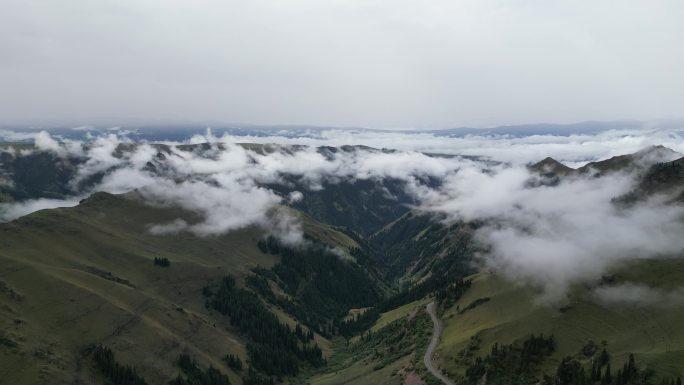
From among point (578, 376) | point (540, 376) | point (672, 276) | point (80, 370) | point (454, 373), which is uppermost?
point (672, 276)

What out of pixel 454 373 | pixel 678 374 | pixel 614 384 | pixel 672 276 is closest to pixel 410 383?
pixel 454 373

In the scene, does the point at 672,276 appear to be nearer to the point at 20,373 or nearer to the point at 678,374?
the point at 678,374

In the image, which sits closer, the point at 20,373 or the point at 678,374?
the point at 678,374

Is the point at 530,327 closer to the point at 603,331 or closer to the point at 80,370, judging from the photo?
the point at 603,331

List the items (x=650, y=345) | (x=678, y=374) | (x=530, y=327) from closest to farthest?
(x=678, y=374) < (x=650, y=345) < (x=530, y=327)

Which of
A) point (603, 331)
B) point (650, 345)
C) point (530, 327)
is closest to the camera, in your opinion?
point (650, 345)

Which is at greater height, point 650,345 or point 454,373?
point 650,345

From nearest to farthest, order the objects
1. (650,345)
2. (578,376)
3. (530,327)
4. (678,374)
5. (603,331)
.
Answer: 1. (678,374)
2. (578,376)
3. (650,345)
4. (603,331)
5. (530,327)

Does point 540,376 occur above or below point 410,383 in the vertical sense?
above

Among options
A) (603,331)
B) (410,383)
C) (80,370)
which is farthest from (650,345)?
(80,370)
